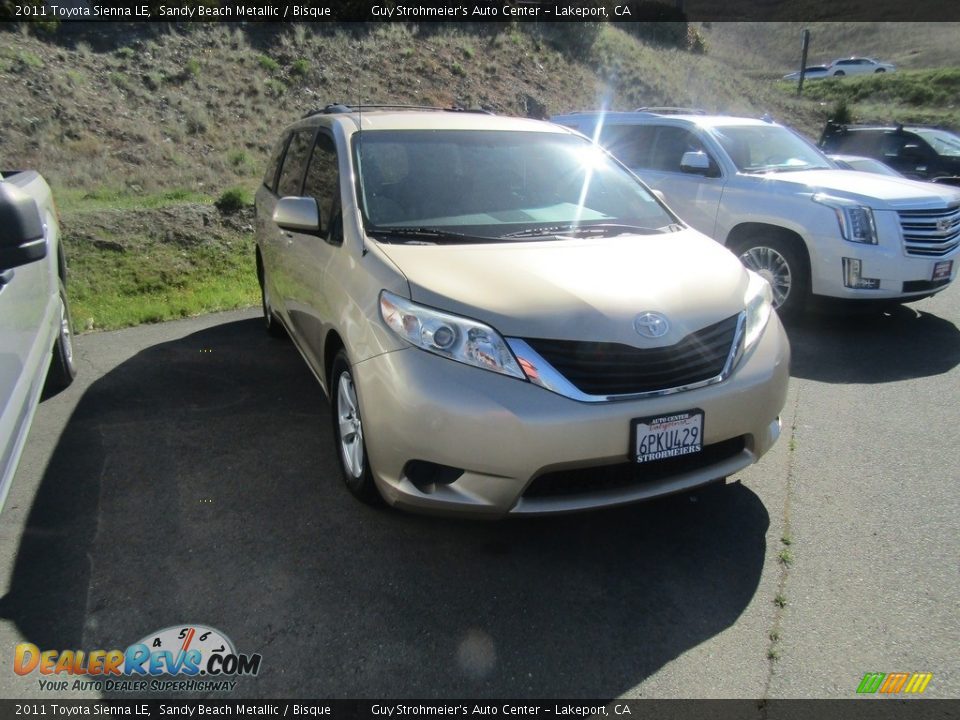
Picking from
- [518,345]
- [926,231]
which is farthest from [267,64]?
[518,345]

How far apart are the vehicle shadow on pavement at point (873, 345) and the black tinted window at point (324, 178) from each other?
3.58 meters

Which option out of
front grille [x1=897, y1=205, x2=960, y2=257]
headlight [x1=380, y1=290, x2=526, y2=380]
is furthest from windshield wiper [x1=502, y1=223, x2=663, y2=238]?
front grille [x1=897, y1=205, x2=960, y2=257]

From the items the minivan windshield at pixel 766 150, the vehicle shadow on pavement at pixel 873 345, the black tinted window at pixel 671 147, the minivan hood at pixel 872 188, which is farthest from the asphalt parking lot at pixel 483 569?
the black tinted window at pixel 671 147

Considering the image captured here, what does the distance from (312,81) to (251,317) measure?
51.3 ft

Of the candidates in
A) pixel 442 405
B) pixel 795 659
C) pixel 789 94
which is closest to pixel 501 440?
pixel 442 405

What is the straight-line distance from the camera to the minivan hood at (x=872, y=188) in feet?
20.2

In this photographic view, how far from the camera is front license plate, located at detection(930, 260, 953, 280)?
6172 mm

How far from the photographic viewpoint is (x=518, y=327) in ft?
9.29

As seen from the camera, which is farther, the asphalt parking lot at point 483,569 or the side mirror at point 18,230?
the asphalt parking lot at point 483,569

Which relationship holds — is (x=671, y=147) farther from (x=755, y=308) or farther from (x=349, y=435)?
(x=349, y=435)

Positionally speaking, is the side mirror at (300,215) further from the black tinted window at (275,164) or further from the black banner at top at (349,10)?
the black banner at top at (349,10)

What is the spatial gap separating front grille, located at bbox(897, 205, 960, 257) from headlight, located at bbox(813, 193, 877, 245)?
0.25m

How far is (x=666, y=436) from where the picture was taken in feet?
9.35

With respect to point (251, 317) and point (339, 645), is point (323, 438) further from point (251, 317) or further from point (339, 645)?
point (251, 317)
